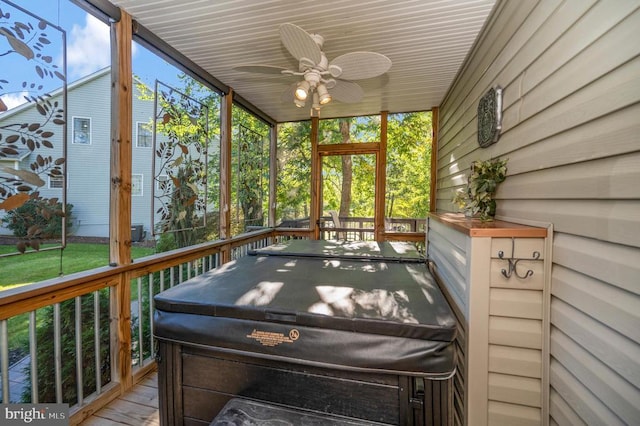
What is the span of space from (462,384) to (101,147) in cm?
298

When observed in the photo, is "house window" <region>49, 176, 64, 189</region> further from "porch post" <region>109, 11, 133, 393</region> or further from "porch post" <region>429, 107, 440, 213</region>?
"porch post" <region>429, 107, 440, 213</region>

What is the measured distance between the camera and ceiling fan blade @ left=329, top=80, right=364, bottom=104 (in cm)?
247

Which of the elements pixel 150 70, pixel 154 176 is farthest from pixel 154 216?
pixel 150 70

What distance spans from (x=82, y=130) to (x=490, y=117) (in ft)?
10.3

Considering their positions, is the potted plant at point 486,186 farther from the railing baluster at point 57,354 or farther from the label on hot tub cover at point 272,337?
the railing baluster at point 57,354

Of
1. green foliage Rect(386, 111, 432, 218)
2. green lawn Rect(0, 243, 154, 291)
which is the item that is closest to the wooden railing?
green lawn Rect(0, 243, 154, 291)

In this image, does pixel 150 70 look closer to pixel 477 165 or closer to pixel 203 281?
pixel 203 281

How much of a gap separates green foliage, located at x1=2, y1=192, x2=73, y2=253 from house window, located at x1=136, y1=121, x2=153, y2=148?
3.26 ft

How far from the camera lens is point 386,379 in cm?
117

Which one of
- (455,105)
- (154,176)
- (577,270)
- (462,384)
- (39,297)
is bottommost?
(462,384)

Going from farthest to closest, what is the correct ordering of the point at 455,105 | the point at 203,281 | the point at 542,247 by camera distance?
the point at 455,105 < the point at 203,281 < the point at 542,247

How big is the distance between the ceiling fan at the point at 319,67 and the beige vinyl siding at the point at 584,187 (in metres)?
0.98

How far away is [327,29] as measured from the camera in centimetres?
248

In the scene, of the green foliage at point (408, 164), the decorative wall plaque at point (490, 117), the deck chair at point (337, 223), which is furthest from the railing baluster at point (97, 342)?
the green foliage at point (408, 164)
